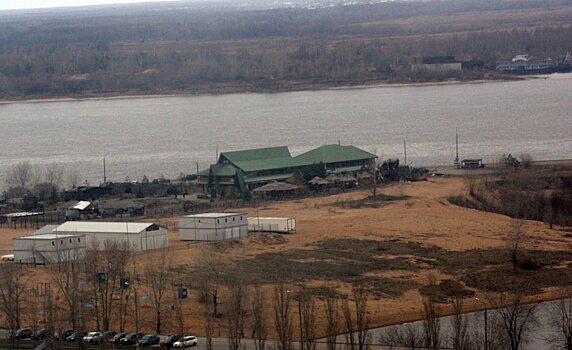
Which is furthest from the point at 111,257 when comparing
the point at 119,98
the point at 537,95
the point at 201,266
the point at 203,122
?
the point at 119,98

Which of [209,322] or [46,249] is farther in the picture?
[46,249]

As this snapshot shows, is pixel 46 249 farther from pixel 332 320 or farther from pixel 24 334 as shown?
pixel 332 320

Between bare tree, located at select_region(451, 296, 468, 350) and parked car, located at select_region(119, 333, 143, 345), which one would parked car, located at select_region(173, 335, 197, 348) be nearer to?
parked car, located at select_region(119, 333, 143, 345)

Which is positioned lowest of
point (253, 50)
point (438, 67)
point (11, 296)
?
point (11, 296)

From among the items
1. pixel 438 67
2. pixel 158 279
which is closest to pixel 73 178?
pixel 158 279

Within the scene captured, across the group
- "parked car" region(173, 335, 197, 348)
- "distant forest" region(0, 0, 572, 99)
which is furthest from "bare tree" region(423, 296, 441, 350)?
"distant forest" region(0, 0, 572, 99)

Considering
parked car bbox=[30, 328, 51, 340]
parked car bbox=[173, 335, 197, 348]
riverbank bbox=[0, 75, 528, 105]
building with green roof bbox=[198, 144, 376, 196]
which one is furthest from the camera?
riverbank bbox=[0, 75, 528, 105]

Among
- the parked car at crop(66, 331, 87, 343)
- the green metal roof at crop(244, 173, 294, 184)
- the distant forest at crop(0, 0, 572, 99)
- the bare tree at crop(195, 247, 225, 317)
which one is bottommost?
the parked car at crop(66, 331, 87, 343)

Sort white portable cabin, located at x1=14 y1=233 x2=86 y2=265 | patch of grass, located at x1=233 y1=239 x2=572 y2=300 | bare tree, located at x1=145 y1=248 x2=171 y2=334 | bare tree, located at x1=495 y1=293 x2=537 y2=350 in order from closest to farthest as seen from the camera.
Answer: bare tree, located at x1=495 y1=293 x2=537 y2=350
bare tree, located at x1=145 y1=248 x2=171 y2=334
patch of grass, located at x1=233 y1=239 x2=572 y2=300
white portable cabin, located at x1=14 y1=233 x2=86 y2=265
